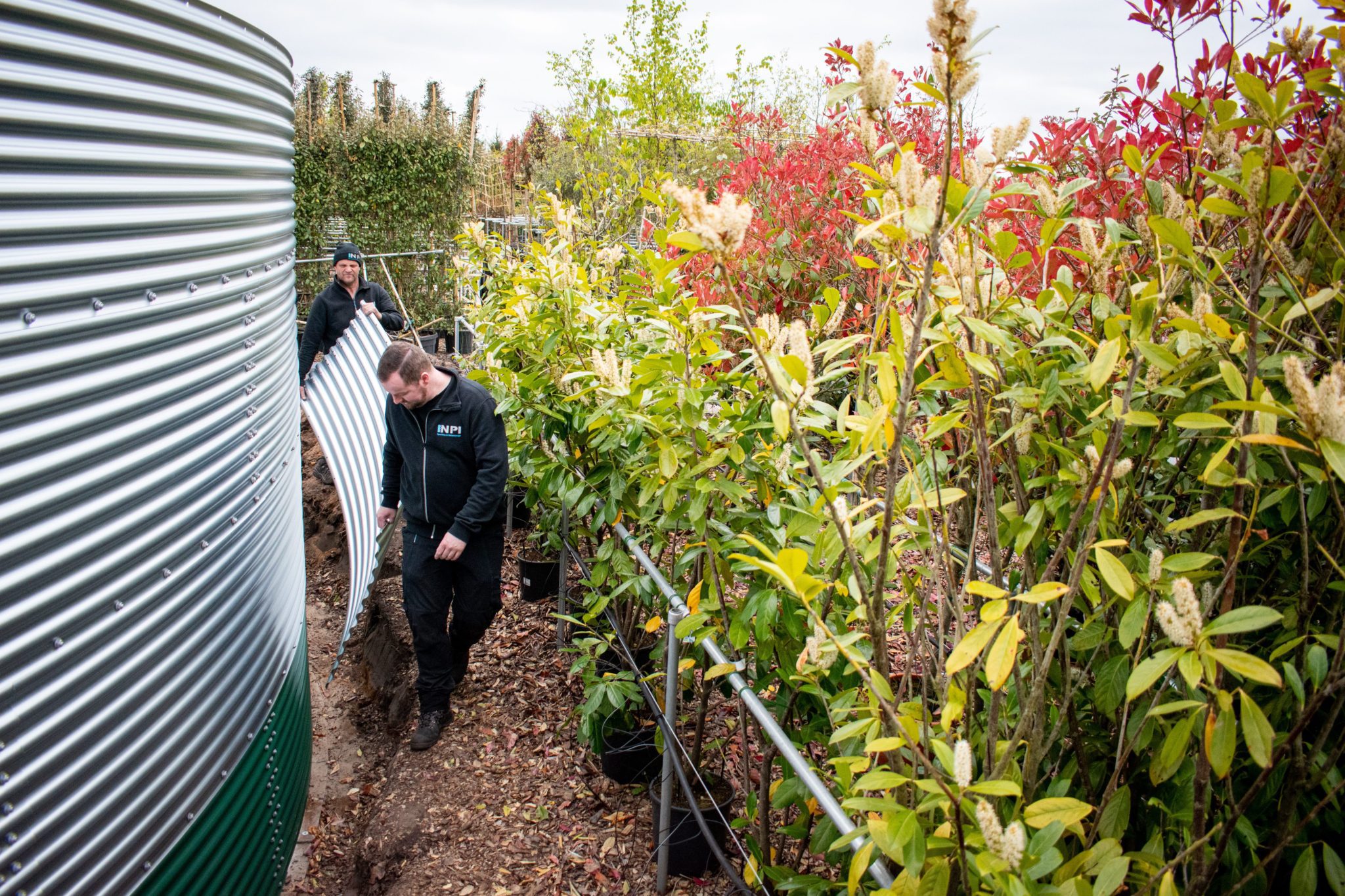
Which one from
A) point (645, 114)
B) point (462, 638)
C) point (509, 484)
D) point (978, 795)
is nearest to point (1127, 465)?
point (978, 795)

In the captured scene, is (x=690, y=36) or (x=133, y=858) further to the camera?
(x=690, y=36)

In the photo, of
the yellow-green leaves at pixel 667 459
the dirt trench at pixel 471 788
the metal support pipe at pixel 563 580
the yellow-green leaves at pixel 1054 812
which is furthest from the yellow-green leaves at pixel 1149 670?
the metal support pipe at pixel 563 580

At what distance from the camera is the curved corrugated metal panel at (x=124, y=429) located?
1484 mm

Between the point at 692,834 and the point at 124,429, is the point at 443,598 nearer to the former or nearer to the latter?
the point at 692,834

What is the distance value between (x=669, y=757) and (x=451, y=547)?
69.0 inches

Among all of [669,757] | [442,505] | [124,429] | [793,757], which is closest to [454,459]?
[442,505]

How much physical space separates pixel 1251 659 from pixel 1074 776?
894 millimetres

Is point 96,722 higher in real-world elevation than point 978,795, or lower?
lower

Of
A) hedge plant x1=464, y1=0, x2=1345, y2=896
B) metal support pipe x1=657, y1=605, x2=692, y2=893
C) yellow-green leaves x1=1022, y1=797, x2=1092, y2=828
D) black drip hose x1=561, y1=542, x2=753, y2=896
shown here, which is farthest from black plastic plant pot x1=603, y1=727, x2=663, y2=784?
yellow-green leaves x1=1022, y1=797, x2=1092, y2=828

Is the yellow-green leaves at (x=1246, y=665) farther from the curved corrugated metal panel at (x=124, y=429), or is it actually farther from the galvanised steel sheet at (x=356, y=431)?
the galvanised steel sheet at (x=356, y=431)

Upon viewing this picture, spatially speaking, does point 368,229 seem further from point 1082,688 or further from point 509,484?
point 1082,688

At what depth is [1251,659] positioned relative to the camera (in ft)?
3.57

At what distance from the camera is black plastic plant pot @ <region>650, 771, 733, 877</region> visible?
3.15 metres

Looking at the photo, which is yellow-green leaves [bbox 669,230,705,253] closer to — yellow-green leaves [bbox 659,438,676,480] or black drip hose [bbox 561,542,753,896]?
yellow-green leaves [bbox 659,438,676,480]
